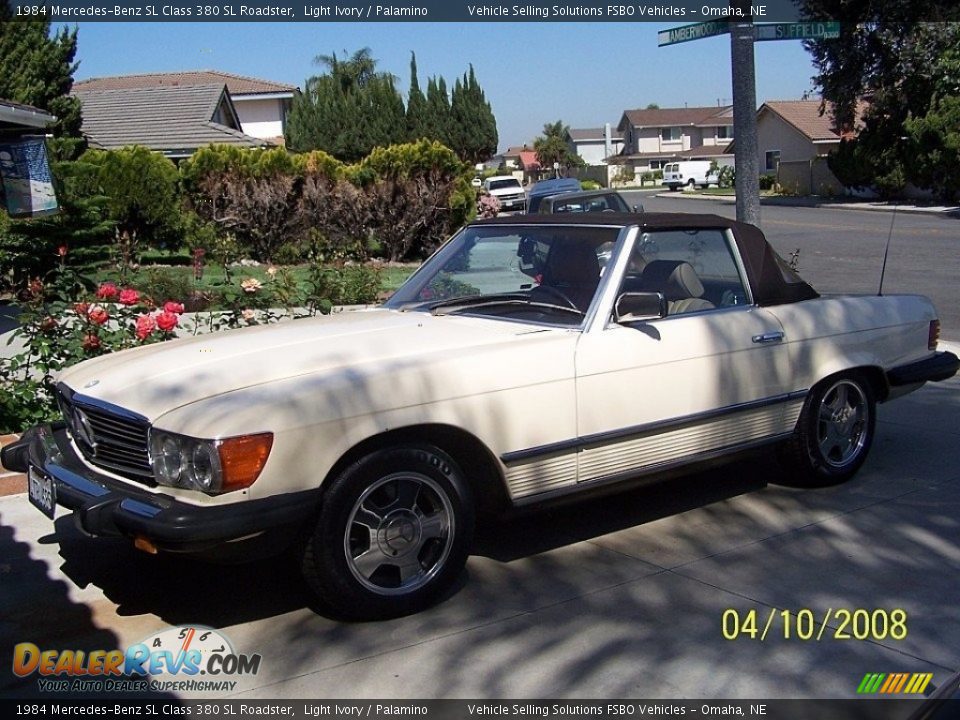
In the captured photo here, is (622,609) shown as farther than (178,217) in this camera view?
No

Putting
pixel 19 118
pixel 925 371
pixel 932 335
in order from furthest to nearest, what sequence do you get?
pixel 19 118
pixel 932 335
pixel 925 371

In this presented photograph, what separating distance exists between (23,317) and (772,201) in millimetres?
46517

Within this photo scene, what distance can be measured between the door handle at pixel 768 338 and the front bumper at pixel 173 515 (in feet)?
8.36

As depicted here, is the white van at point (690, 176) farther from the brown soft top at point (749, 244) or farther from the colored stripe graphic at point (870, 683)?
the colored stripe graphic at point (870, 683)

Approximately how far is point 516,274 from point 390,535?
2.08m

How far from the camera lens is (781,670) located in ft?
12.6

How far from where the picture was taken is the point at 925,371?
621cm

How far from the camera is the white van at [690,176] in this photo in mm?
67250

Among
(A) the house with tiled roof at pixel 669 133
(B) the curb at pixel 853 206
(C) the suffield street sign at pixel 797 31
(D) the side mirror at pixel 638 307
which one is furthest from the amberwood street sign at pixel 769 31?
(A) the house with tiled roof at pixel 669 133

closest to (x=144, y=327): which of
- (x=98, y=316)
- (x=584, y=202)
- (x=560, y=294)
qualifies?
(x=98, y=316)

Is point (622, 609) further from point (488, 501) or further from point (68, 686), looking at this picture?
point (68, 686)

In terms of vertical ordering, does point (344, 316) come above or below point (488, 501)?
above

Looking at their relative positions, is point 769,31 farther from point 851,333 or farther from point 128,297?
point 128,297

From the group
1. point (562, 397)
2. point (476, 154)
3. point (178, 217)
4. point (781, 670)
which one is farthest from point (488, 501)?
point (476, 154)
